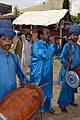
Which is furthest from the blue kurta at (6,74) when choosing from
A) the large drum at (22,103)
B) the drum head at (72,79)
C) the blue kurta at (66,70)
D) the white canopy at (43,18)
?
the white canopy at (43,18)

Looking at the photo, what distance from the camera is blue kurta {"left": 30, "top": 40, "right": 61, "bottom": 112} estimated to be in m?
4.15

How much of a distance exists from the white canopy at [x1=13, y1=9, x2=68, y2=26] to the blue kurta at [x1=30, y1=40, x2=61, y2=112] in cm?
961

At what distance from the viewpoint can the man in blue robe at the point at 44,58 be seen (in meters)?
4.13

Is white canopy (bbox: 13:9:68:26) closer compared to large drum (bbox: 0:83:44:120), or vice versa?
large drum (bbox: 0:83:44:120)

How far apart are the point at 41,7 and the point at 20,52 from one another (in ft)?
112

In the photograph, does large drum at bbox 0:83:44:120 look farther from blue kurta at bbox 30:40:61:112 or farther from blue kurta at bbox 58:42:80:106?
blue kurta at bbox 58:42:80:106

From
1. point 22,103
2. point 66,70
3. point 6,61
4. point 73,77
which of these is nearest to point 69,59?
point 66,70

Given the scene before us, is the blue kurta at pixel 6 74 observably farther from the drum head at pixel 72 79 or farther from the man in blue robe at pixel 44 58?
the drum head at pixel 72 79

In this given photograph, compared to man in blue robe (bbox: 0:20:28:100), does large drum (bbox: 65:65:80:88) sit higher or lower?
lower

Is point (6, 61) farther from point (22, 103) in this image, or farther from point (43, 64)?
point (43, 64)

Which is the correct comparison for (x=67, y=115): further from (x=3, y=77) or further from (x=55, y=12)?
(x=55, y=12)

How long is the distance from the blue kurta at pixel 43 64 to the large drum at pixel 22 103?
1.18m

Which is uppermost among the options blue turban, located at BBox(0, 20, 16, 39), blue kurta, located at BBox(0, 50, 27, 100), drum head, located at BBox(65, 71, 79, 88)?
blue turban, located at BBox(0, 20, 16, 39)

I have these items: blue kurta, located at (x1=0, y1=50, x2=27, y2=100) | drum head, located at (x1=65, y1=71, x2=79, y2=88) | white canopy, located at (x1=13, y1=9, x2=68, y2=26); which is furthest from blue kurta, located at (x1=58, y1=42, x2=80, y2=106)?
white canopy, located at (x1=13, y1=9, x2=68, y2=26)
